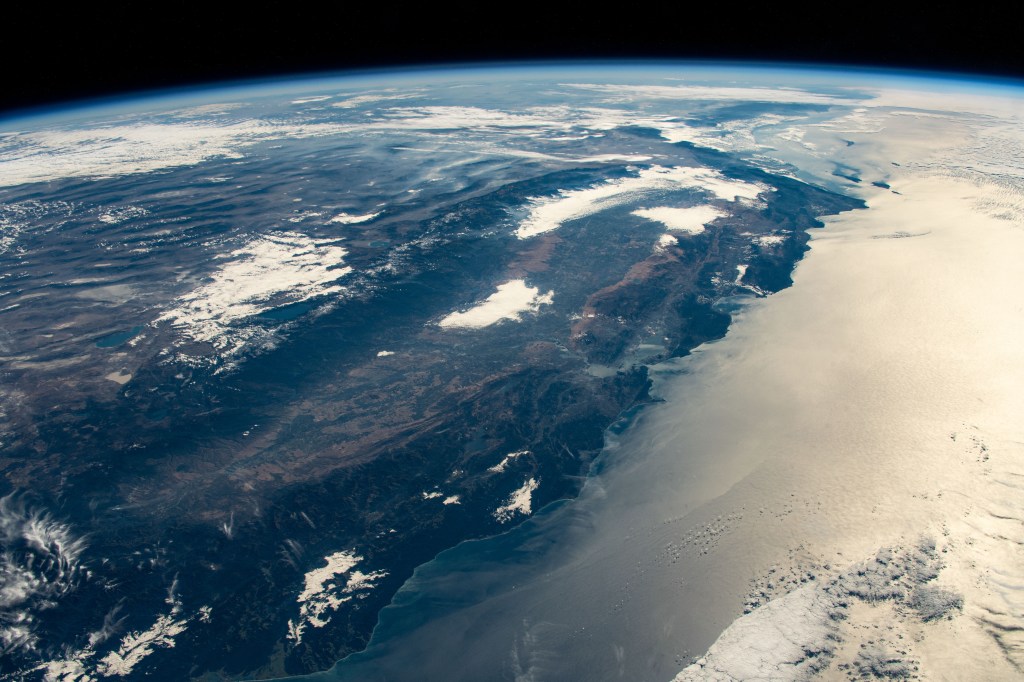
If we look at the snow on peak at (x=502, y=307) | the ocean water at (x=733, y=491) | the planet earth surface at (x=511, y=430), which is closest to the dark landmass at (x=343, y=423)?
the planet earth surface at (x=511, y=430)

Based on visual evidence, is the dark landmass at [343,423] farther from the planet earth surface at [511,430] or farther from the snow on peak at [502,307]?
the snow on peak at [502,307]

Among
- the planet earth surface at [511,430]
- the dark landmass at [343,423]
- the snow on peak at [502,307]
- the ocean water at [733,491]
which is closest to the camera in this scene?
the planet earth surface at [511,430]

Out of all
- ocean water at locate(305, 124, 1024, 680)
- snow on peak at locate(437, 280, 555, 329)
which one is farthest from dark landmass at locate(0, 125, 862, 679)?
ocean water at locate(305, 124, 1024, 680)

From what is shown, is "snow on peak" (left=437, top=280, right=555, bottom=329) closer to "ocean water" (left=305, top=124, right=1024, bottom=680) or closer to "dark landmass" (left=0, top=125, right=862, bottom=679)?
"dark landmass" (left=0, top=125, right=862, bottom=679)

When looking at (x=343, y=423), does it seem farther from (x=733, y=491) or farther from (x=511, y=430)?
(x=733, y=491)

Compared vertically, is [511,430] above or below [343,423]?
below

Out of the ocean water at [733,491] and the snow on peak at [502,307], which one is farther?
the snow on peak at [502,307]

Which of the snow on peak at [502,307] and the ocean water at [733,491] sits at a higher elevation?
the snow on peak at [502,307]

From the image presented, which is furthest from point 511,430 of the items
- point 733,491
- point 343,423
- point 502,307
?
point 502,307

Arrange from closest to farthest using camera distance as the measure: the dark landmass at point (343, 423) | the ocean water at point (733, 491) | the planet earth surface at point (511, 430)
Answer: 1. the planet earth surface at point (511, 430)
2. the ocean water at point (733, 491)
3. the dark landmass at point (343, 423)
